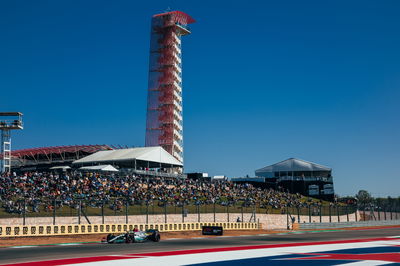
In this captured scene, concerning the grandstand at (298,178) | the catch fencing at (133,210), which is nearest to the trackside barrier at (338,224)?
the catch fencing at (133,210)

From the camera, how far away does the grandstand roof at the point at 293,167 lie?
98.2 meters

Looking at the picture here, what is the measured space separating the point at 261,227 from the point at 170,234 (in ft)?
53.7

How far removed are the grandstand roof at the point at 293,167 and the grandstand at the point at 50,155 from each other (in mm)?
35307

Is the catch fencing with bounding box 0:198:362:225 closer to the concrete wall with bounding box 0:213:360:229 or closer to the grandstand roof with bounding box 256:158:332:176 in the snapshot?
the concrete wall with bounding box 0:213:360:229

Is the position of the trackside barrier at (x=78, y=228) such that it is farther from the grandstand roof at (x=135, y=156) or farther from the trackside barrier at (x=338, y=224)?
the grandstand roof at (x=135, y=156)

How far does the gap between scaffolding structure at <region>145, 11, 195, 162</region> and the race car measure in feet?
207

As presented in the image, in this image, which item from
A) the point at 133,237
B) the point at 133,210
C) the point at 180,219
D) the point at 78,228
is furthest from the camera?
the point at 180,219

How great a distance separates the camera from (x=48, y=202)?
118 feet

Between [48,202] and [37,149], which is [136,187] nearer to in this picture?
[48,202]

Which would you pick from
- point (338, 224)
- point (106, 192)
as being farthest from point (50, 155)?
point (338, 224)

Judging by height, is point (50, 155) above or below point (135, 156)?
above

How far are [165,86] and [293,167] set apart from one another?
3249 cm

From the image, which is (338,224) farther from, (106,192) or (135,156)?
(106,192)

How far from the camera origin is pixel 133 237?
31.5 metres
